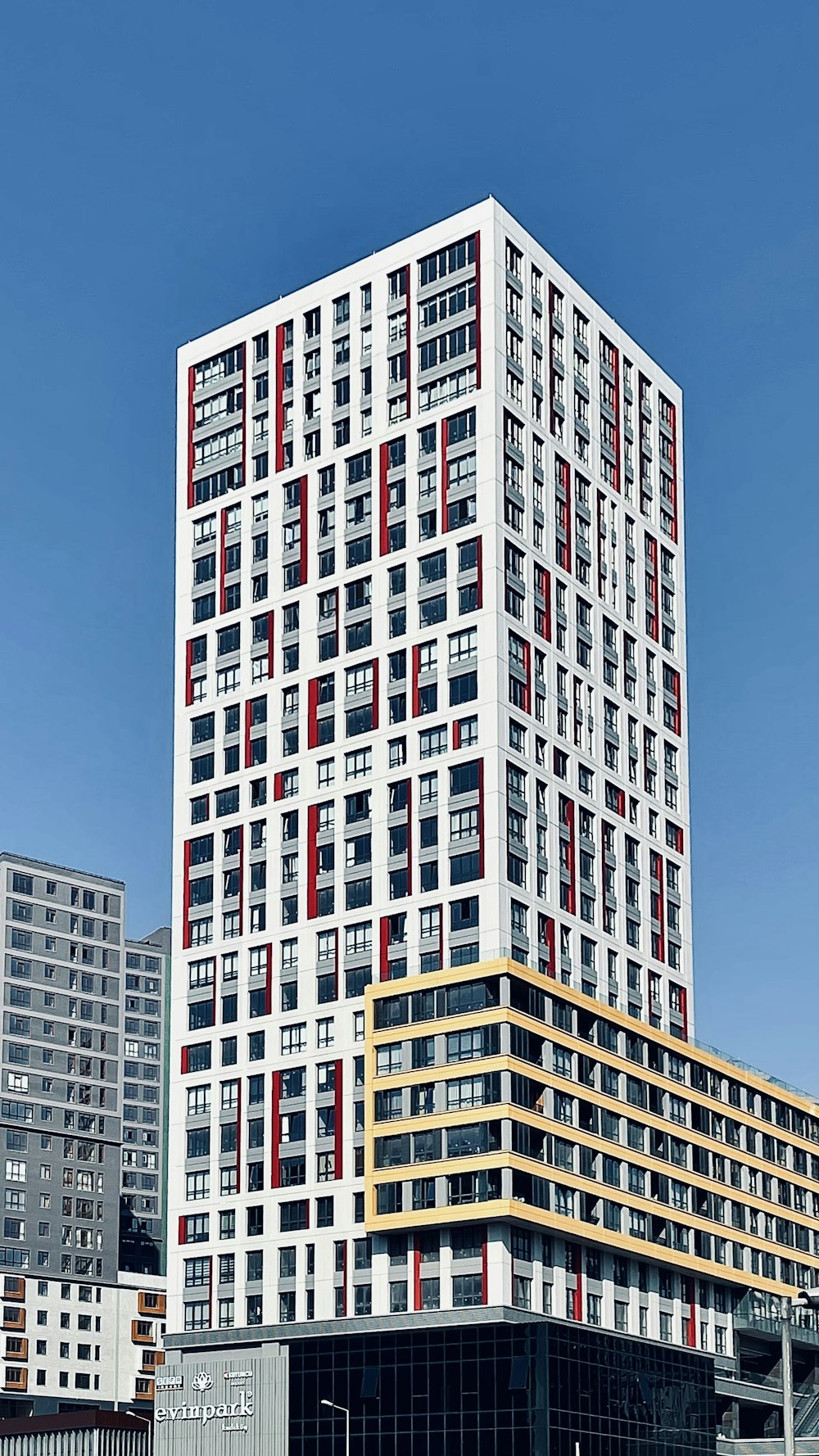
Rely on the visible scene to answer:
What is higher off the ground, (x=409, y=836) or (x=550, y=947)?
(x=409, y=836)

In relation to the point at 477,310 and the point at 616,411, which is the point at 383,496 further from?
the point at 616,411

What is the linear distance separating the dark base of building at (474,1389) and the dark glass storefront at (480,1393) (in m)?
0.06

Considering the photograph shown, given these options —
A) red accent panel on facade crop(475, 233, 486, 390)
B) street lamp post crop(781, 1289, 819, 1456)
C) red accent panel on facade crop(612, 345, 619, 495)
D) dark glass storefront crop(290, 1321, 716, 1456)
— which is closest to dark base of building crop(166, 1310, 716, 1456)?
dark glass storefront crop(290, 1321, 716, 1456)

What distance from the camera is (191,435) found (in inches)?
5851

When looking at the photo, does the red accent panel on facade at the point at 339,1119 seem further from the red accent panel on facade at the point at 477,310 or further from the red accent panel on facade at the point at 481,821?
the red accent panel on facade at the point at 477,310

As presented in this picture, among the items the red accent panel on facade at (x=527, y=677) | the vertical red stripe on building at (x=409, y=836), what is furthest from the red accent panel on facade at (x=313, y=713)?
the red accent panel on facade at (x=527, y=677)

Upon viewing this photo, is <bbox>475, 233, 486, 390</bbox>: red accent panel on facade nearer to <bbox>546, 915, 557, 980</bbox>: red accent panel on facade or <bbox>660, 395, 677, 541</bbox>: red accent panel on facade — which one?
<bbox>660, 395, 677, 541</bbox>: red accent panel on facade

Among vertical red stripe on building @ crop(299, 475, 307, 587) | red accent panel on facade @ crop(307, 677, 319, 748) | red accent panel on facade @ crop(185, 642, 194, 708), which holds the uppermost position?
vertical red stripe on building @ crop(299, 475, 307, 587)

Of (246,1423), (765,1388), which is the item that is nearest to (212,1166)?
(246,1423)

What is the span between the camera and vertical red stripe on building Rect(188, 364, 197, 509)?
14738 cm

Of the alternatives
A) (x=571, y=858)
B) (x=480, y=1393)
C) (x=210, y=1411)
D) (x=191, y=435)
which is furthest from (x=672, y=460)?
(x=210, y=1411)

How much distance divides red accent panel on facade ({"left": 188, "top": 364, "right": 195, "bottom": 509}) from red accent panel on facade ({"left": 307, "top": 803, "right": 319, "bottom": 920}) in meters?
27.3

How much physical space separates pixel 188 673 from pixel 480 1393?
53484mm

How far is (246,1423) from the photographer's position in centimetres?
12406
